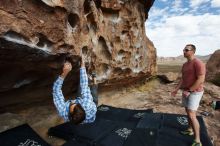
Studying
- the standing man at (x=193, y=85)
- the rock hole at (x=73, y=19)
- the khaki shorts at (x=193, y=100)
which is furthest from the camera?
the rock hole at (x=73, y=19)

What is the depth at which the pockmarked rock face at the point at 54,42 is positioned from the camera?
4.20 m

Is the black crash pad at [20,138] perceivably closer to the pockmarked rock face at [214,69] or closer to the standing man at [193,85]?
the standing man at [193,85]

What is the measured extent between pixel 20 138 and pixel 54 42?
81.3 inches

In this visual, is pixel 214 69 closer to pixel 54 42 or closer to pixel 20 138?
pixel 54 42

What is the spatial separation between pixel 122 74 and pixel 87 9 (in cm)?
392

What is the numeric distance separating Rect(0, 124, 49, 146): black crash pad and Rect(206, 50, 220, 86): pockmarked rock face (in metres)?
11.4

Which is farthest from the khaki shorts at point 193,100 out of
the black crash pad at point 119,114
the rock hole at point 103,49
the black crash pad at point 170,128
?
the rock hole at point 103,49

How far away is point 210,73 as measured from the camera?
14.5 metres

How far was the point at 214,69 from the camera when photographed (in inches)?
572

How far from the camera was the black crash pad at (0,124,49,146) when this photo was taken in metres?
4.61

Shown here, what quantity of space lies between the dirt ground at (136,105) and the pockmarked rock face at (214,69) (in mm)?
2663

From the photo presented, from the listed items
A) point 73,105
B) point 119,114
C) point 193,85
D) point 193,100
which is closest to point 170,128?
point 193,100

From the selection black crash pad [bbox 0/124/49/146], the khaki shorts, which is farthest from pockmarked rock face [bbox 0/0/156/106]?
the khaki shorts

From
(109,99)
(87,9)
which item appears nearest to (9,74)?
(87,9)
